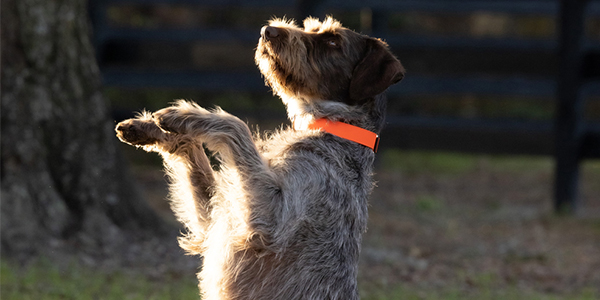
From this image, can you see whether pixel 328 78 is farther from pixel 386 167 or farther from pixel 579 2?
pixel 386 167

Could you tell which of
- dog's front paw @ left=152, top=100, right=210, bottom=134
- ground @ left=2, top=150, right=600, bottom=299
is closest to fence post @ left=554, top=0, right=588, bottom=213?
ground @ left=2, top=150, right=600, bottom=299

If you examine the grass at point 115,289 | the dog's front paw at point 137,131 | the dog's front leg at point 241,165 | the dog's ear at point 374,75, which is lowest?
the grass at point 115,289

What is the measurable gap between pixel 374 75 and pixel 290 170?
898 millimetres

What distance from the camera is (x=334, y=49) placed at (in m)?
4.34

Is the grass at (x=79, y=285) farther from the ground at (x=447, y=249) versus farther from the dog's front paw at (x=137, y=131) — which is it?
the dog's front paw at (x=137, y=131)

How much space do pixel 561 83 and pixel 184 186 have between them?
7.56 metres

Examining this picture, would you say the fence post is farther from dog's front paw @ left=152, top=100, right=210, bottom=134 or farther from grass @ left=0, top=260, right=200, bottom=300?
dog's front paw @ left=152, top=100, right=210, bottom=134

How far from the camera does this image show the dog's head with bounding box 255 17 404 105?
13.6 feet

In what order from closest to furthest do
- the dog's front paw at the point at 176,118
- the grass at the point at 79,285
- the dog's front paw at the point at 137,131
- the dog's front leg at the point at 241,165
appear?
the dog's front leg at the point at 241,165
the dog's front paw at the point at 176,118
the dog's front paw at the point at 137,131
the grass at the point at 79,285

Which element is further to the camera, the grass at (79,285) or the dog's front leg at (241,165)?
the grass at (79,285)

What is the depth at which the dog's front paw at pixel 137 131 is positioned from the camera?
3990 mm

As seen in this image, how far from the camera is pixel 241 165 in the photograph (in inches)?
146

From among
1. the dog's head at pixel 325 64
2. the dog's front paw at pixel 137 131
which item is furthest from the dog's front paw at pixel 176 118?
the dog's head at pixel 325 64

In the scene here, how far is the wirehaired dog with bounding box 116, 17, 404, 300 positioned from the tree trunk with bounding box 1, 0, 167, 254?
2.14 m
